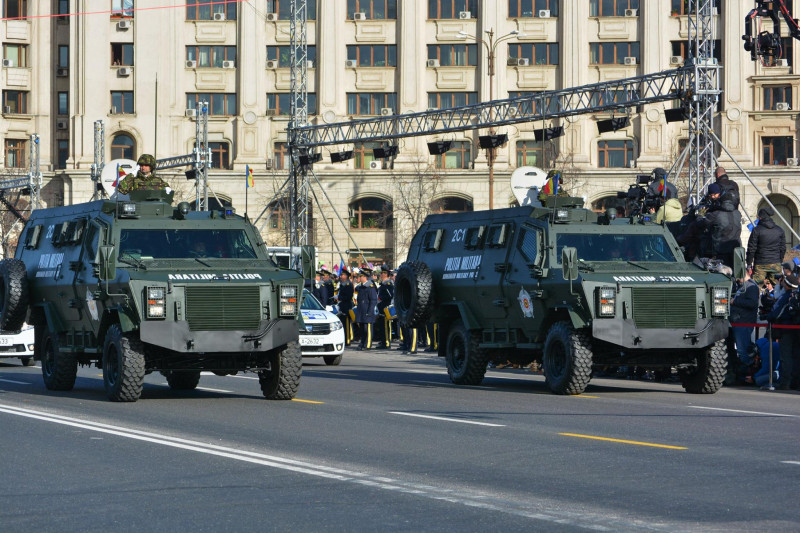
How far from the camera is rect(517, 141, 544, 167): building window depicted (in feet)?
234

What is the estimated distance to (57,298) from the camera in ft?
61.6

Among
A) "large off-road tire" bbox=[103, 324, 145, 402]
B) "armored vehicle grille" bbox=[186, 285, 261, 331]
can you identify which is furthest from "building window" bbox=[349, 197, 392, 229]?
"armored vehicle grille" bbox=[186, 285, 261, 331]

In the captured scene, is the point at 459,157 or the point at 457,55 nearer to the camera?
the point at 457,55

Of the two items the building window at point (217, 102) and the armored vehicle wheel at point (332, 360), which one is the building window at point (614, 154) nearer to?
the building window at point (217, 102)

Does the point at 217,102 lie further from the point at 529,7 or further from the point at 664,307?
the point at 664,307

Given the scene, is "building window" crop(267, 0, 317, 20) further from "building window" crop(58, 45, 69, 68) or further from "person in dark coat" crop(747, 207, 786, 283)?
"person in dark coat" crop(747, 207, 786, 283)

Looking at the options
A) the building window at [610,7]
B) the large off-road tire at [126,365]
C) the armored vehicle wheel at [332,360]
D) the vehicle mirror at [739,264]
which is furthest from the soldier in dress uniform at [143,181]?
the building window at [610,7]

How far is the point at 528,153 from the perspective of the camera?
7150cm

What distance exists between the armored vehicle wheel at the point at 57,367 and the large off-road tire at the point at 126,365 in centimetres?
208

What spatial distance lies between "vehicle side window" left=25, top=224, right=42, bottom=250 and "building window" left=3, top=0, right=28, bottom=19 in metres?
58.4

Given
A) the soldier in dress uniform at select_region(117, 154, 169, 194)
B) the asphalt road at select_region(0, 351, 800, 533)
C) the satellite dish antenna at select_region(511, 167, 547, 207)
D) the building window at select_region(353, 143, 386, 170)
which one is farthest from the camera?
the building window at select_region(353, 143, 386, 170)

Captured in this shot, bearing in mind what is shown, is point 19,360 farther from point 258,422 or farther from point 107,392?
point 258,422

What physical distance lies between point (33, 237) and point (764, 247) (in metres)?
11.8

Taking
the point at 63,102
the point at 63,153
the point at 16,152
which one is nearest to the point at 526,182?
the point at 63,153
